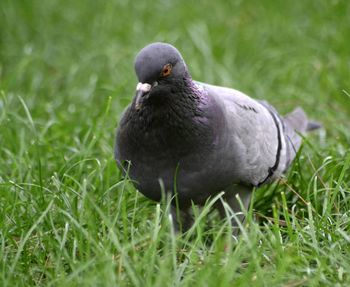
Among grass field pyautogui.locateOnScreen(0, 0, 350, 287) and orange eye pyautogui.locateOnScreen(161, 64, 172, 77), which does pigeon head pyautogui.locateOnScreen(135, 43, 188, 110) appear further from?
grass field pyautogui.locateOnScreen(0, 0, 350, 287)

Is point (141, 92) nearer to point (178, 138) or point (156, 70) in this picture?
point (156, 70)

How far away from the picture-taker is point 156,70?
4.53 meters

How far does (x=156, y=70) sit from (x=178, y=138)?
55 centimetres

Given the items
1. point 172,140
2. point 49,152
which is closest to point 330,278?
point 172,140

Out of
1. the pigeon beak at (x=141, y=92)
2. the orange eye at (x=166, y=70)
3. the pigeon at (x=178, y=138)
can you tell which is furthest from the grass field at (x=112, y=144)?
the orange eye at (x=166, y=70)

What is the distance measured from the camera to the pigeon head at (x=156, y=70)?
14.8ft

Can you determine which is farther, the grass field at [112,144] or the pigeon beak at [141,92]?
the pigeon beak at [141,92]

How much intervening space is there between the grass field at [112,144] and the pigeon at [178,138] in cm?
25

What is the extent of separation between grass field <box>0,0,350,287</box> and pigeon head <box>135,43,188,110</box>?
70 centimetres

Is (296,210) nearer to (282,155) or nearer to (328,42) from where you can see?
(282,155)

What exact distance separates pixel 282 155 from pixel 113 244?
2121mm

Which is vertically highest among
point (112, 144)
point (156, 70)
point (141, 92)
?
point (156, 70)

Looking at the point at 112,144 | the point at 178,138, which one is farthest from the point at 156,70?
the point at 112,144

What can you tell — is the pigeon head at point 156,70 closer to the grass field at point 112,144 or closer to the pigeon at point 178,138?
the pigeon at point 178,138
